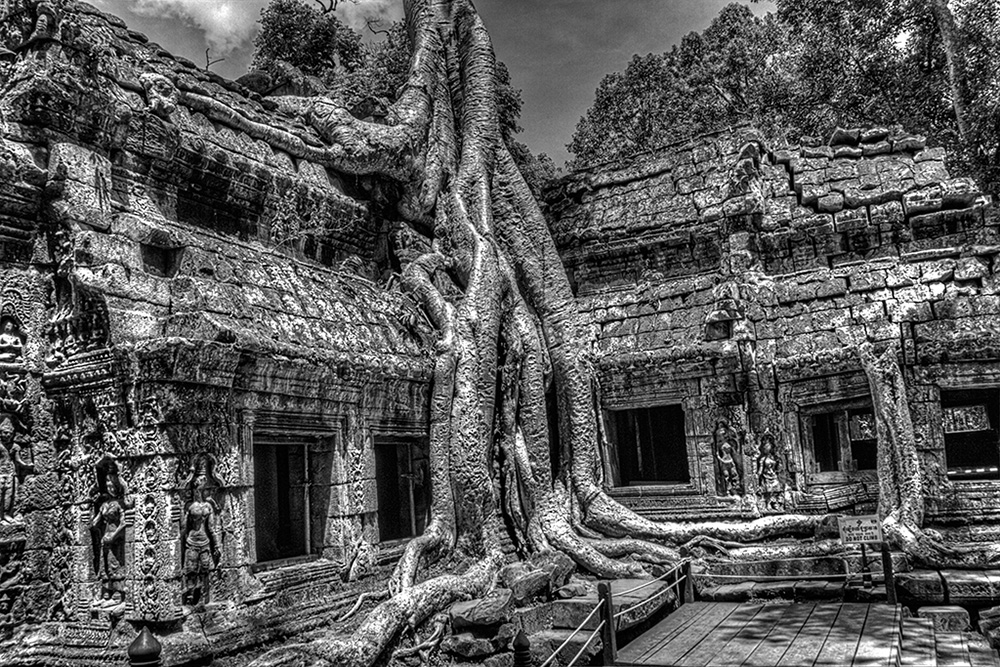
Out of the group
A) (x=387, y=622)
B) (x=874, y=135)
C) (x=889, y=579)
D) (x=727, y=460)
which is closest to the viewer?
(x=387, y=622)

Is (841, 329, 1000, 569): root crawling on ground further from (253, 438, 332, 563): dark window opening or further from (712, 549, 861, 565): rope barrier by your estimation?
(253, 438, 332, 563): dark window opening

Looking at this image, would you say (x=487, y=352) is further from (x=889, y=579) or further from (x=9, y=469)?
(x=9, y=469)

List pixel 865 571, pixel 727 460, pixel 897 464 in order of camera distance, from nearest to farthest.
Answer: pixel 865 571
pixel 897 464
pixel 727 460

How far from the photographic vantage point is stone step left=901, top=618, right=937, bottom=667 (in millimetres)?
5412

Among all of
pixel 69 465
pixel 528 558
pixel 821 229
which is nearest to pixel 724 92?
pixel 821 229

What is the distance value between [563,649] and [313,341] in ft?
9.74

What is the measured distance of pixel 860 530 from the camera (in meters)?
7.25

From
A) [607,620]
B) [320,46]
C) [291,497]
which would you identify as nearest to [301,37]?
[320,46]

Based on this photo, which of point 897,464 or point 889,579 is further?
point 897,464

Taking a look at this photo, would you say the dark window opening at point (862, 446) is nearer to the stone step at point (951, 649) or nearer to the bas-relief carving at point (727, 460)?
the bas-relief carving at point (727, 460)

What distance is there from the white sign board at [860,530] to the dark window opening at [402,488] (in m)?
3.61

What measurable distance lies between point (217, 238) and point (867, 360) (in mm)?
6054

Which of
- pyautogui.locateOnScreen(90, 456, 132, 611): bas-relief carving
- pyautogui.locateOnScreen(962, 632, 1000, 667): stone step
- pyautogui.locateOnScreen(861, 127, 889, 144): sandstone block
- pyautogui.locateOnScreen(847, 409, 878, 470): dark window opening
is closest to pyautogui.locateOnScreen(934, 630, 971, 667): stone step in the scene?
pyautogui.locateOnScreen(962, 632, 1000, 667): stone step

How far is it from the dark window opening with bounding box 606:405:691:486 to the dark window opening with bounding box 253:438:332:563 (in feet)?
13.4
